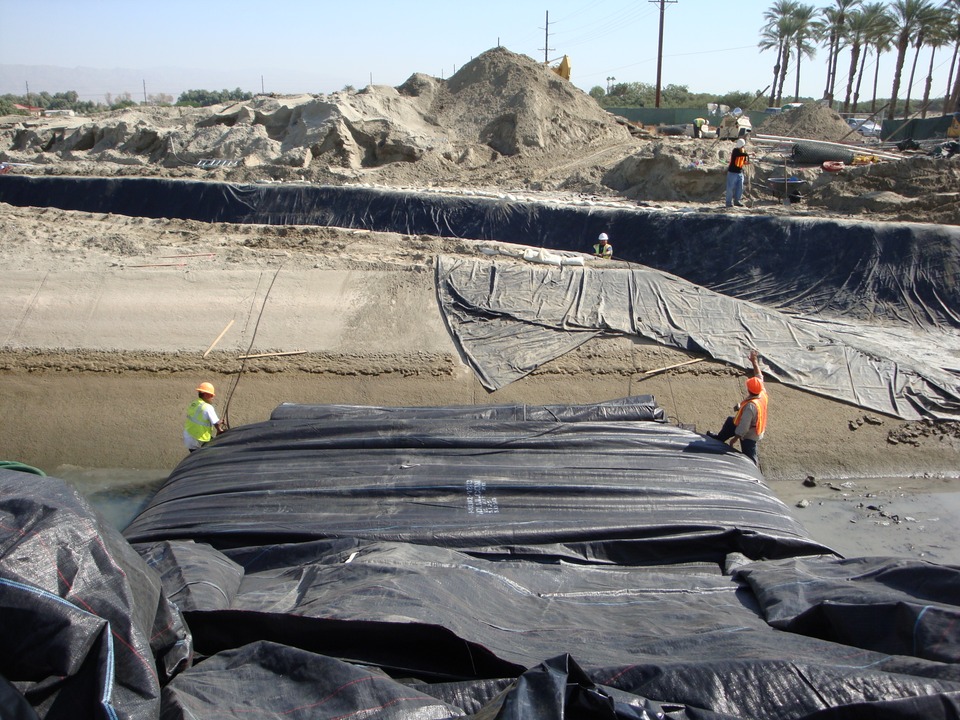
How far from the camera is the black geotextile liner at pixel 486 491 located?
5453mm

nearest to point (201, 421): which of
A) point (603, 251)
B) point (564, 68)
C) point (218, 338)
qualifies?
point (218, 338)

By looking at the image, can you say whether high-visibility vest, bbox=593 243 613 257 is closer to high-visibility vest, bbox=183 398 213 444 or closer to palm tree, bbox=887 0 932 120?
high-visibility vest, bbox=183 398 213 444

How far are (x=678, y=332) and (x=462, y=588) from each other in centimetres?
735

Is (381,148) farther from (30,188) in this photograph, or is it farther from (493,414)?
(493,414)

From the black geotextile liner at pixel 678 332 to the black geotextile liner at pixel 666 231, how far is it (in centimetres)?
81

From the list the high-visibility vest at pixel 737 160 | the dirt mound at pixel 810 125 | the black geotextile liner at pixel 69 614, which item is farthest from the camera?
the dirt mound at pixel 810 125

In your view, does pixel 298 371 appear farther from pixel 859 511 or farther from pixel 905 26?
pixel 905 26

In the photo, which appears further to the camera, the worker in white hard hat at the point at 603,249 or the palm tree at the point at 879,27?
the palm tree at the point at 879,27

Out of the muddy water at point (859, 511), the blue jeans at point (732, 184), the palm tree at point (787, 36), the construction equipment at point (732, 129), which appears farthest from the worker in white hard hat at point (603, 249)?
the palm tree at point (787, 36)

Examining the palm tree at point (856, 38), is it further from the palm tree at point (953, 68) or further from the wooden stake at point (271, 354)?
the wooden stake at point (271, 354)

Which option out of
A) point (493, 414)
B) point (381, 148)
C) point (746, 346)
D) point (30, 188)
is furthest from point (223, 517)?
point (381, 148)

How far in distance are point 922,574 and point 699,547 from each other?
72.0 inches

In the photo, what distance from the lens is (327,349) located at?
1058cm

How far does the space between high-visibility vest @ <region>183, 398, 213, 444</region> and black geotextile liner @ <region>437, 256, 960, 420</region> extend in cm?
364
